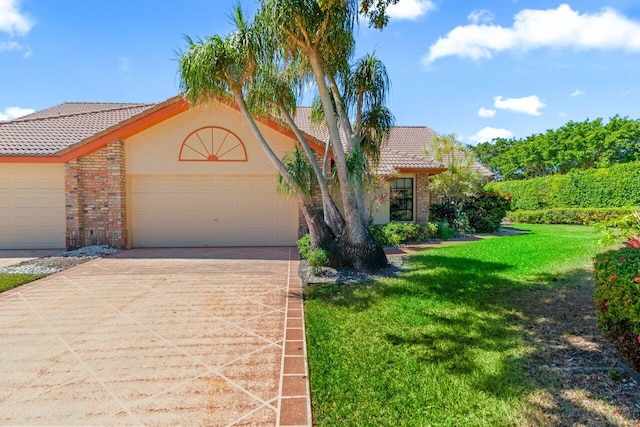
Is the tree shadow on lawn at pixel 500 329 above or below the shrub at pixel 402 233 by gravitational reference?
below

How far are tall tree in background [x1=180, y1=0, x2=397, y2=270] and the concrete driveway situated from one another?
6.17ft

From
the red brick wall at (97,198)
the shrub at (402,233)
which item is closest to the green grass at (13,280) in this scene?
the red brick wall at (97,198)

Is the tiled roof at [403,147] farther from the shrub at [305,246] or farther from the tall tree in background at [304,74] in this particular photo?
the shrub at [305,246]

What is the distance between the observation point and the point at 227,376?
3.77m

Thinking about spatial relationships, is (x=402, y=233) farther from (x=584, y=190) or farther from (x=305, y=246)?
(x=584, y=190)

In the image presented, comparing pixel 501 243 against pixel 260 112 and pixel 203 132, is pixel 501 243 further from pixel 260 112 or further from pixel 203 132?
pixel 203 132

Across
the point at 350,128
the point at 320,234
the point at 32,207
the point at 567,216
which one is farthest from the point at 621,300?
the point at 567,216

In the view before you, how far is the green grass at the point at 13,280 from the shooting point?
7317 millimetres

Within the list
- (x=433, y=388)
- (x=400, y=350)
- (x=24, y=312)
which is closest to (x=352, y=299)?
(x=400, y=350)

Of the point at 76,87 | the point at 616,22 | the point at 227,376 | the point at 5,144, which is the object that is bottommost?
the point at 227,376

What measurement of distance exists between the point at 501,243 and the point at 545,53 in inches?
284

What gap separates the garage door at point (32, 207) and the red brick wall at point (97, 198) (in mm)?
607

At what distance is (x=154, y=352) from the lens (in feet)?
14.3

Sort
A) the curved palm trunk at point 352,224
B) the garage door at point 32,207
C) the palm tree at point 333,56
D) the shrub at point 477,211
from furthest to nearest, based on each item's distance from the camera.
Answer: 1. the shrub at point 477,211
2. the garage door at point 32,207
3. the curved palm trunk at point 352,224
4. the palm tree at point 333,56
